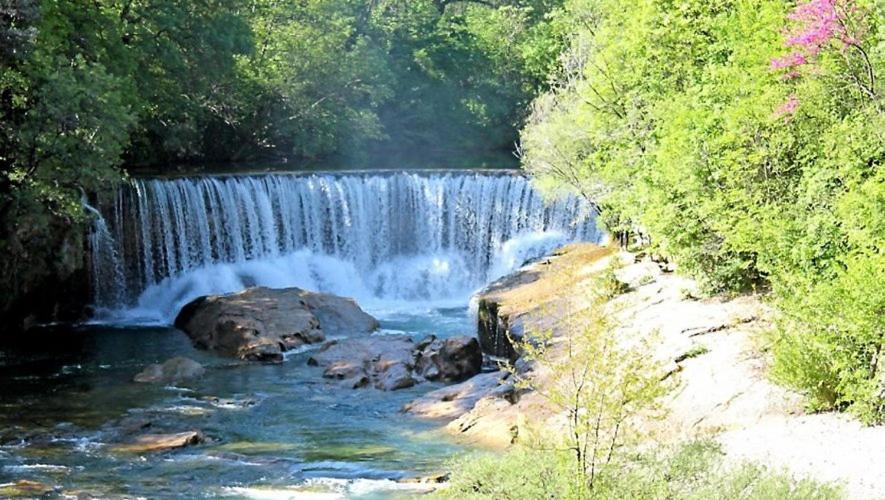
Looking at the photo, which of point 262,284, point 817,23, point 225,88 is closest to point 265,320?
point 262,284

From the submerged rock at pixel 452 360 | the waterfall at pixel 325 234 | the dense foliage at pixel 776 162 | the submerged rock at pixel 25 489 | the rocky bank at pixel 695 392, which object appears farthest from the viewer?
the waterfall at pixel 325 234

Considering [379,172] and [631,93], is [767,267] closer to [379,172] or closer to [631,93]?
[631,93]

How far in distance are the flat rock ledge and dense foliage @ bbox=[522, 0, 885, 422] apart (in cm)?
346

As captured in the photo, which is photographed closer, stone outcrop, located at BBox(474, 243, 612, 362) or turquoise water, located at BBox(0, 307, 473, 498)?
turquoise water, located at BBox(0, 307, 473, 498)

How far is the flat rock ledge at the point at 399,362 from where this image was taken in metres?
17.7

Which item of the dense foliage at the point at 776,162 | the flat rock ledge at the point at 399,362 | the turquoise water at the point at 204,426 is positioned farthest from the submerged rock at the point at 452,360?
the dense foliage at the point at 776,162

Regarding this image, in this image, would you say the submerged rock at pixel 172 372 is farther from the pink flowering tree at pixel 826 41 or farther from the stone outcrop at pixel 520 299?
the pink flowering tree at pixel 826 41

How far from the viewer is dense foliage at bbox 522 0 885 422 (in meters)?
10.9

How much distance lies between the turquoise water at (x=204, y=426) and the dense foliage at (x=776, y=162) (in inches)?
170

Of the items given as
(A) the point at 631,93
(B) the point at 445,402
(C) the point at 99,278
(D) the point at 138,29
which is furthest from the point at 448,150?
(B) the point at 445,402

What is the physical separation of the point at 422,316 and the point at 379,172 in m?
5.58

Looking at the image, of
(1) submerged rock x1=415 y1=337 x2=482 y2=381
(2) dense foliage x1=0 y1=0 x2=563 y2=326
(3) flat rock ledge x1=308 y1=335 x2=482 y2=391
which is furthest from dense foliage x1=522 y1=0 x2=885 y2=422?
(2) dense foliage x1=0 y1=0 x2=563 y2=326

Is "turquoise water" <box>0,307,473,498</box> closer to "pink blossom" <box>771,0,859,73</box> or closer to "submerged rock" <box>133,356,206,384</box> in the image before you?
"submerged rock" <box>133,356,206,384</box>

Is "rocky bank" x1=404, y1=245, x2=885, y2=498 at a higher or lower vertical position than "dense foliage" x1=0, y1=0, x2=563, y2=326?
lower
